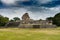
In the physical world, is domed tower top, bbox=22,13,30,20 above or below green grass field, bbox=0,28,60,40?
above

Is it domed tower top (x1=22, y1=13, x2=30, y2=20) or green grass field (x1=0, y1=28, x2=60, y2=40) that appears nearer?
green grass field (x1=0, y1=28, x2=60, y2=40)

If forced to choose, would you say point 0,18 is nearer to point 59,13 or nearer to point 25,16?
point 25,16

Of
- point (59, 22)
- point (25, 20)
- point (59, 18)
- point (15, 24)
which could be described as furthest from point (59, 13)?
point (15, 24)

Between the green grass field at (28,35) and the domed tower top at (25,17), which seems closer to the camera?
the green grass field at (28,35)

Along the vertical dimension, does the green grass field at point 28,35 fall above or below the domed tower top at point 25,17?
below

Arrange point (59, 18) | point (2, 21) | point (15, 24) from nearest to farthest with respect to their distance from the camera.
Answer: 1. point (15, 24)
2. point (59, 18)
3. point (2, 21)

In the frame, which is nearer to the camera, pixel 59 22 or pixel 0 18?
pixel 59 22

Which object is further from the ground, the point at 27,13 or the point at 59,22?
the point at 27,13

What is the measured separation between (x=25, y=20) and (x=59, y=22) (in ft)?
73.3

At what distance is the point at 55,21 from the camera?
110 metres

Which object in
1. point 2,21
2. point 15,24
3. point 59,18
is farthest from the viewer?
point 2,21

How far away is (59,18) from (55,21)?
4.57 m

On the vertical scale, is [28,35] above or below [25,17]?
below

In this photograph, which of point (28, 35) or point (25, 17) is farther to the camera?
point (25, 17)
